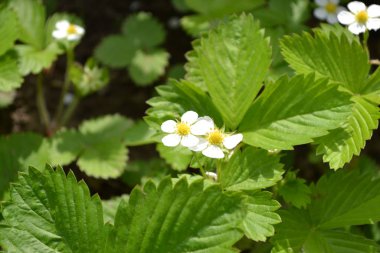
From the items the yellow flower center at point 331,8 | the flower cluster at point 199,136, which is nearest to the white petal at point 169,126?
the flower cluster at point 199,136

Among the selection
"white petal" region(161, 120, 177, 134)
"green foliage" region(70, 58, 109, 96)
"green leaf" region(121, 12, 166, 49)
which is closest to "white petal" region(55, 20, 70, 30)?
"green foliage" region(70, 58, 109, 96)

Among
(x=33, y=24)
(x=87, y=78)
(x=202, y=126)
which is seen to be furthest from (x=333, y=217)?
(x=33, y=24)

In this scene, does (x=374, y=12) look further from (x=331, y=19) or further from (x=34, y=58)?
(x=34, y=58)

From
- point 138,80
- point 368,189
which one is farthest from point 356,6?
point 138,80

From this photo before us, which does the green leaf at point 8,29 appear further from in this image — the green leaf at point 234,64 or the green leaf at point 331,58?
the green leaf at point 331,58

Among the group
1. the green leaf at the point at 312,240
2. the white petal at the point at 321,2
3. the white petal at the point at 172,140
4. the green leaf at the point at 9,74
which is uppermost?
the white petal at the point at 321,2

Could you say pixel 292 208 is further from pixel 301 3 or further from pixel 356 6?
pixel 301 3
